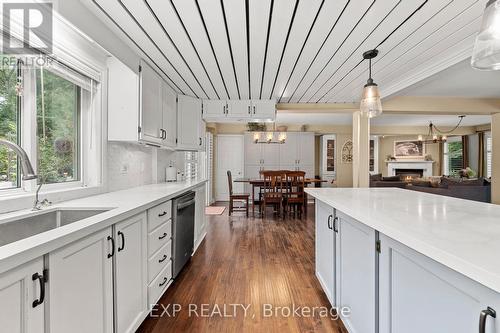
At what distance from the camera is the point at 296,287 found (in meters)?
2.30

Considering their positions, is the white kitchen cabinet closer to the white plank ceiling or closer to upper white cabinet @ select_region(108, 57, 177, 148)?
upper white cabinet @ select_region(108, 57, 177, 148)

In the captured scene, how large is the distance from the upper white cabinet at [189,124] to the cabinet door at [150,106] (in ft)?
2.22

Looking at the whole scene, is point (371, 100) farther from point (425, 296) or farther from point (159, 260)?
point (159, 260)

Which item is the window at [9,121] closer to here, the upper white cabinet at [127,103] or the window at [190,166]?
the upper white cabinet at [127,103]

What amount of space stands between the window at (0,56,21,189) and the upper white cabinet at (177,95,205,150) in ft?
6.68

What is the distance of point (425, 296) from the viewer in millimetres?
920

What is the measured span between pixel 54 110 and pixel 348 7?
233 cm

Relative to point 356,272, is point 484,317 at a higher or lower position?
higher

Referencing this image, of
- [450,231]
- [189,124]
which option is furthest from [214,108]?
[450,231]

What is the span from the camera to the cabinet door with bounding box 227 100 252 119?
4180 mm

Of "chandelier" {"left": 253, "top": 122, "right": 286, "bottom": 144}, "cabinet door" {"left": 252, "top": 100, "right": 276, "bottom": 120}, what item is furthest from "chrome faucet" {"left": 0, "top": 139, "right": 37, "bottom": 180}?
"chandelier" {"left": 253, "top": 122, "right": 286, "bottom": 144}

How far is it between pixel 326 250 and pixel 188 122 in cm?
270

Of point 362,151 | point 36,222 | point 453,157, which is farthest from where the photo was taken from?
point 453,157

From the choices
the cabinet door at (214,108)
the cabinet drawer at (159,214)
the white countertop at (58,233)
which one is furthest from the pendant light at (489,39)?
the cabinet door at (214,108)
